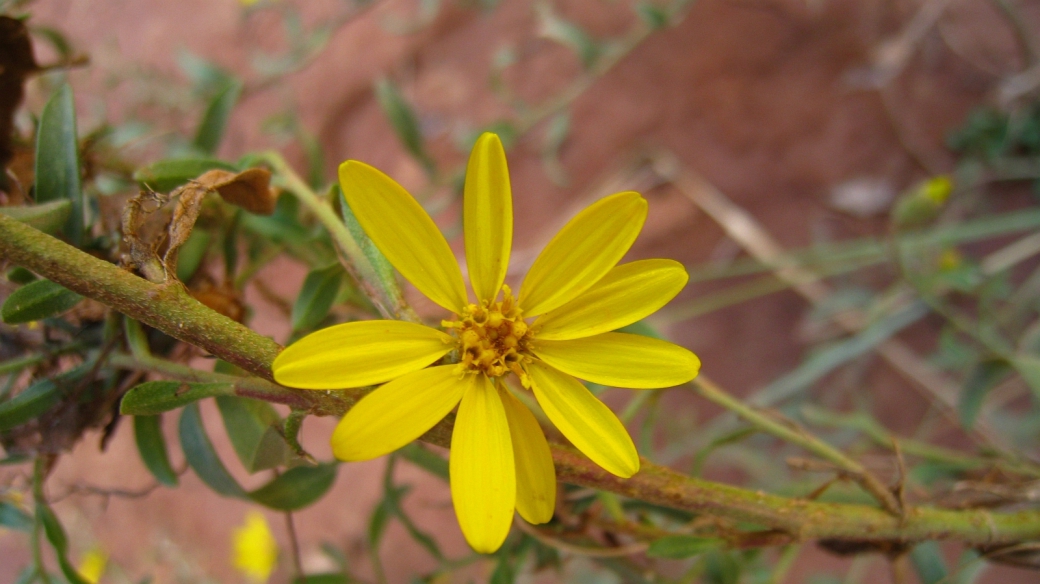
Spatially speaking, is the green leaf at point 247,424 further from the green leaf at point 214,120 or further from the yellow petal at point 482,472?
the green leaf at point 214,120

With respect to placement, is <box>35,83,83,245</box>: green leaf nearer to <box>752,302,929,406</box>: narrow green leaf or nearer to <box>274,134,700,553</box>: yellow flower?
<box>274,134,700,553</box>: yellow flower

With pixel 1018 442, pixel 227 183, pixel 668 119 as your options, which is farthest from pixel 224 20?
pixel 1018 442

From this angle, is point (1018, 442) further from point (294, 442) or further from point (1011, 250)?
point (294, 442)

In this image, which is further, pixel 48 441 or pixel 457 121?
pixel 457 121

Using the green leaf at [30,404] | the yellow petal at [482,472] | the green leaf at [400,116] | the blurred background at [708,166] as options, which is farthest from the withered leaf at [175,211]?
the blurred background at [708,166]

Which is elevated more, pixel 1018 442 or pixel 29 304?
pixel 1018 442

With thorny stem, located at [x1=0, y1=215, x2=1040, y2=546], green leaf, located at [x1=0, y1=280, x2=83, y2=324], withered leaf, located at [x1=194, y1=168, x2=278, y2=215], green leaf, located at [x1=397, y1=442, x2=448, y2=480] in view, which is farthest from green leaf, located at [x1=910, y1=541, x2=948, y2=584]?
green leaf, located at [x1=0, y1=280, x2=83, y2=324]
